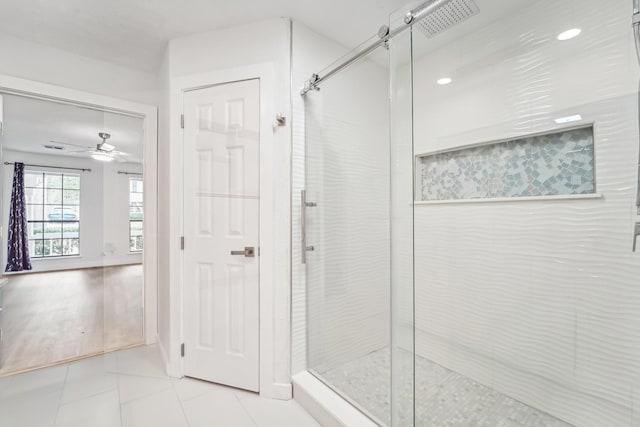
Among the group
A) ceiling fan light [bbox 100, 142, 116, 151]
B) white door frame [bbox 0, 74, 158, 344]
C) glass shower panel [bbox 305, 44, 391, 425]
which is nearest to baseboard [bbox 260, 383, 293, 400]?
glass shower panel [bbox 305, 44, 391, 425]

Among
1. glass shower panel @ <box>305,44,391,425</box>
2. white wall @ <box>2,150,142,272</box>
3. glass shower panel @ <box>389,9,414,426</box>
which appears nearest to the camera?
glass shower panel @ <box>389,9,414,426</box>

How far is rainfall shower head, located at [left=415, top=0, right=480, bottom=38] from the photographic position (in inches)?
59.7

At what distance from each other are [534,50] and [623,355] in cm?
169

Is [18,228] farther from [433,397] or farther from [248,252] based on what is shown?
[433,397]

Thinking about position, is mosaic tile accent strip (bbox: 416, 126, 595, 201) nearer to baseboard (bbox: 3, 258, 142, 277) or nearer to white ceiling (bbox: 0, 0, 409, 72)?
white ceiling (bbox: 0, 0, 409, 72)

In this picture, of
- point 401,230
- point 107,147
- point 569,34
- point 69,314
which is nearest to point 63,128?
point 107,147

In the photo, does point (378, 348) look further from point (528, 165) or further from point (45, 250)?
point (45, 250)

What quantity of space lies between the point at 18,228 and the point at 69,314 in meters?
1.00

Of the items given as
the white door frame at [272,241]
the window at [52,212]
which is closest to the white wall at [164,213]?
the white door frame at [272,241]

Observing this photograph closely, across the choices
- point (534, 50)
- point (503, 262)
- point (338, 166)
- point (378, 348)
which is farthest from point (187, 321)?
point (534, 50)

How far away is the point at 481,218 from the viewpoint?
200 centimetres

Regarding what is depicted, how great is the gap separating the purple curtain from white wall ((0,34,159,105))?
83 centimetres

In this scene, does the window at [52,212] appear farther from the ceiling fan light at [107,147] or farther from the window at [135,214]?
the window at [135,214]

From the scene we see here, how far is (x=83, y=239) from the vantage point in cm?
283
